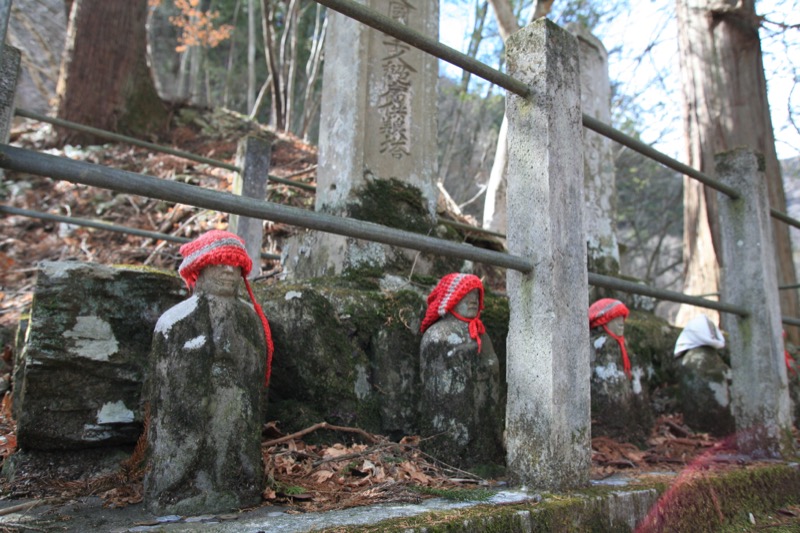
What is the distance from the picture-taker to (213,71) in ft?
63.3

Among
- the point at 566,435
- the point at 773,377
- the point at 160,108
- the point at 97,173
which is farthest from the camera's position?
the point at 160,108

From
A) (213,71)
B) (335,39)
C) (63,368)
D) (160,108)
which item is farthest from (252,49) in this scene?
(63,368)

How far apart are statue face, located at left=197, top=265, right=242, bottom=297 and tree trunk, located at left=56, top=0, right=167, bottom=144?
25.8 ft

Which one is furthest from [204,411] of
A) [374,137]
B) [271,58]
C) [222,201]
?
[271,58]

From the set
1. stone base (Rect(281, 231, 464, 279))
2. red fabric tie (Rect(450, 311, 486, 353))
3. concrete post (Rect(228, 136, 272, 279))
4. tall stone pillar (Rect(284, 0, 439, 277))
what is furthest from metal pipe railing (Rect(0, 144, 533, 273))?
concrete post (Rect(228, 136, 272, 279))

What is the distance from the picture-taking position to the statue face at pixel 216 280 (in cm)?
222

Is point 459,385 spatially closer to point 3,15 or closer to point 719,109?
point 3,15

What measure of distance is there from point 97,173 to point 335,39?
3.24 meters

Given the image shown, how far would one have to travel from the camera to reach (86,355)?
248 centimetres

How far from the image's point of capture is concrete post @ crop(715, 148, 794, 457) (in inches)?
128

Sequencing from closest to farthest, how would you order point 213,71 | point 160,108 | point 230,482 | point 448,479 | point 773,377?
point 230,482
point 448,479
point 773,377
point 160,108
point 213,71

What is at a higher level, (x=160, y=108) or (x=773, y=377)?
(x=160, y=108)

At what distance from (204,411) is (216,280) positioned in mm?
469

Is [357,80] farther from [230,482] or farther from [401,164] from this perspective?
[230,482]
